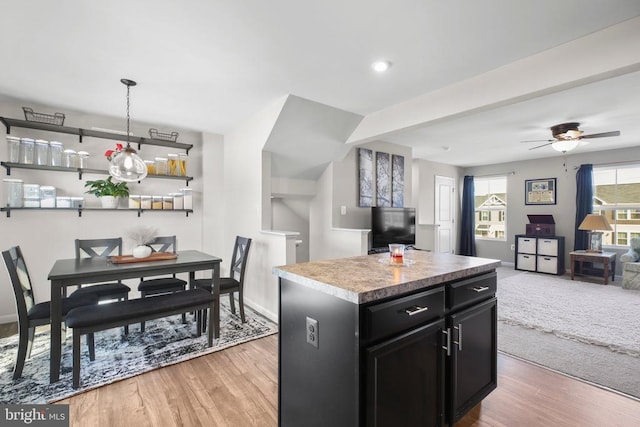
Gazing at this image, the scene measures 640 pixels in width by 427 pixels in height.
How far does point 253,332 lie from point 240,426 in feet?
4.43

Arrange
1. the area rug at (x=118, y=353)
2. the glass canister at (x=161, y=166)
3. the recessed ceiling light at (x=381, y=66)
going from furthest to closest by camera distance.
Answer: the glass canister at (x=161, y=166), the recessed ceiling light at (x=381, y=66), the area rug at (x=118, y=353)

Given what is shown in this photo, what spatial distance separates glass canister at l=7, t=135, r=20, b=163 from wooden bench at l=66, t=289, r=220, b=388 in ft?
7.41

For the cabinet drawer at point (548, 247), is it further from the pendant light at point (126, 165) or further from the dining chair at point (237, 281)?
the pendant light at point (126, 165)

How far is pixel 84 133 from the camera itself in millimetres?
3645

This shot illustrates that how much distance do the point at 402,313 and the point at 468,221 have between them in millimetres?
7076

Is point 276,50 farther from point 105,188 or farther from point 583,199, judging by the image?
point 583,199

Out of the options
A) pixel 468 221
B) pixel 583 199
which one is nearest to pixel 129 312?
pixel 468 221

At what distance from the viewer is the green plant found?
351 cm

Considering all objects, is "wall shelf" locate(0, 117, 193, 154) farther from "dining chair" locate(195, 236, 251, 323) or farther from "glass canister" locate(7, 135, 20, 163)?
"dining chair" locate(195, 236, 251, 323)

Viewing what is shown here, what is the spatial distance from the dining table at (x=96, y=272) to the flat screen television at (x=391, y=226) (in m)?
2.56

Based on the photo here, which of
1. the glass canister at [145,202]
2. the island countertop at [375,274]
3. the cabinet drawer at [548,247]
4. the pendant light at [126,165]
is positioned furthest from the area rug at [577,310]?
the glass canister at [145,202]

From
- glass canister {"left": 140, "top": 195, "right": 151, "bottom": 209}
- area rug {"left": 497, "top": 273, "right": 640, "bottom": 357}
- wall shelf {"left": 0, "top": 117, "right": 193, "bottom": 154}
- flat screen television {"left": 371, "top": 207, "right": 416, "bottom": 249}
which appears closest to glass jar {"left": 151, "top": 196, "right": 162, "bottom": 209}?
glass canister {"left": 140, "top": 195, "right": 151, "bottom": 209}

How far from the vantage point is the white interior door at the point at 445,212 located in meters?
7.09

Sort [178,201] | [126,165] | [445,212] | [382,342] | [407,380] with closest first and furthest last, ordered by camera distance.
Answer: [382,342] → [407,380] → [126,165] → [178,201] → [445,212]
